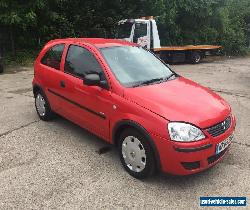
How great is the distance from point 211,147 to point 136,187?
3.40 ft

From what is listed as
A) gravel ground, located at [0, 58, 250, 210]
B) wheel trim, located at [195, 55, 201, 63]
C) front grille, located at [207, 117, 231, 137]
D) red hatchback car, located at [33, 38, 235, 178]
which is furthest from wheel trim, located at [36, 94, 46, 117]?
wheel trim, located at [195, 55, 201, 63]

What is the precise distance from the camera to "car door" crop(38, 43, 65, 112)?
539 cm

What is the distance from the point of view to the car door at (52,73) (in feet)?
17.7

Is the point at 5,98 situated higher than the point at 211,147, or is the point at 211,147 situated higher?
the point at 211,147

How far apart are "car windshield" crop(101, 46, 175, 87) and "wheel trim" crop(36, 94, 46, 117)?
2014 mm

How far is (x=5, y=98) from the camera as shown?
807cm

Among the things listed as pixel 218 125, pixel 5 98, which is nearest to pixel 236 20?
pixel 5 98

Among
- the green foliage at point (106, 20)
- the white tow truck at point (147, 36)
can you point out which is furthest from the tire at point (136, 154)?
the white tow truck at point (147, 36)

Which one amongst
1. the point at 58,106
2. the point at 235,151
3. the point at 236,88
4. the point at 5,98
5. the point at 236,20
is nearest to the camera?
the point at 235,151

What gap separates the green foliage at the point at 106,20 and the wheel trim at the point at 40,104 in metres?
7.39

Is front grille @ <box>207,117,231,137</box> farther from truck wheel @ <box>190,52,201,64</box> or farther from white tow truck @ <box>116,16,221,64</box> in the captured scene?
truck wheel @ <box>190,52,201,64</box>

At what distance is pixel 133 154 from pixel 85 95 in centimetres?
121

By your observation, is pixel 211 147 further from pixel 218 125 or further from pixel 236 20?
pixel 236 20

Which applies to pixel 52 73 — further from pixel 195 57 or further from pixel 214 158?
pixel 195 57
